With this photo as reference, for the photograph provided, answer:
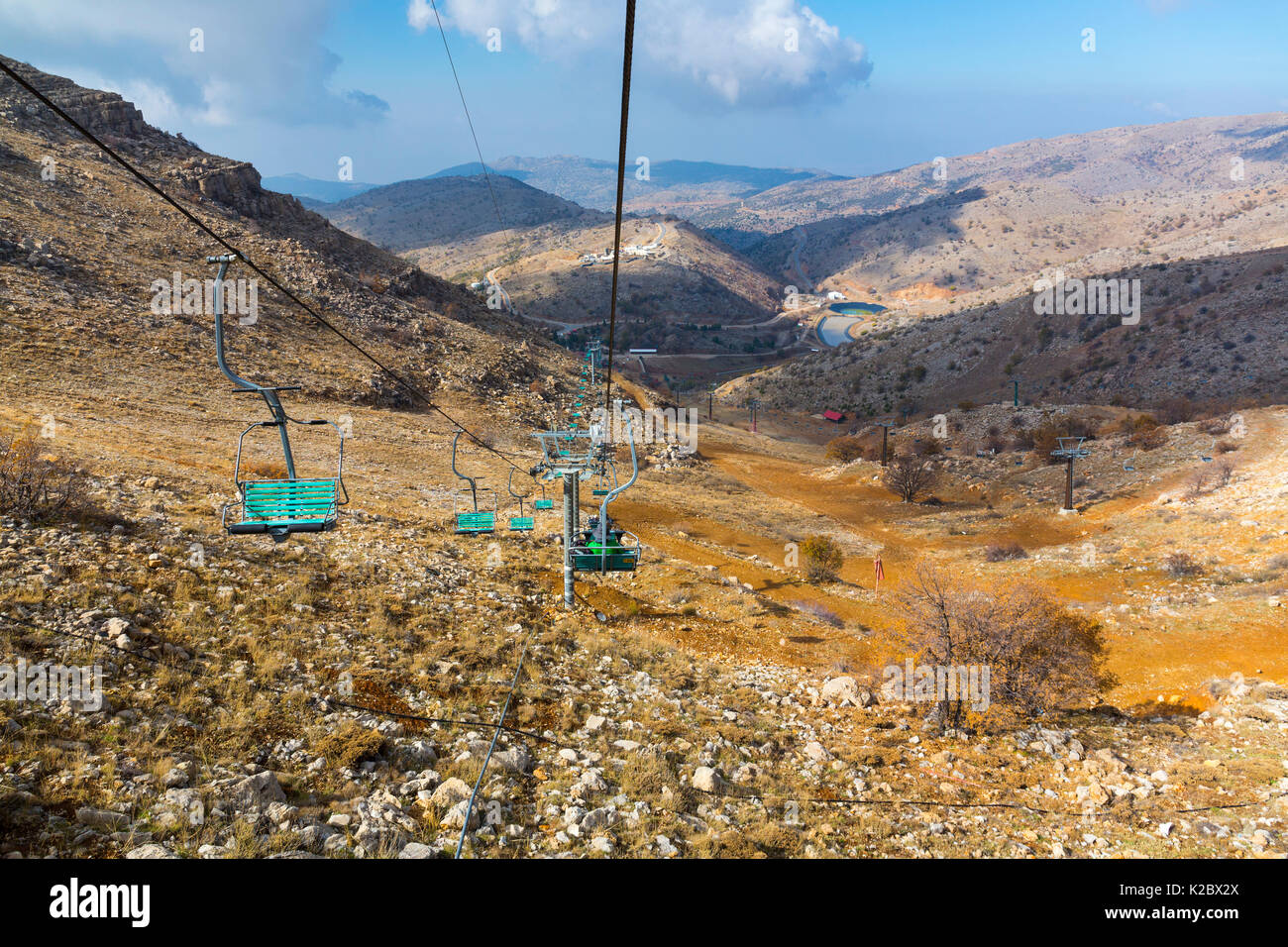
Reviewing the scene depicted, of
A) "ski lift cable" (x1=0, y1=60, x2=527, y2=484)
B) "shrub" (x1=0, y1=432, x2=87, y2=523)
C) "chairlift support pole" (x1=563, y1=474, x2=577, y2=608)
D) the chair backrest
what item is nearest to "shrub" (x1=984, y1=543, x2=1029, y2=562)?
"chairlift support pole" (x1=563, y1=474, x2=577, y2=608)

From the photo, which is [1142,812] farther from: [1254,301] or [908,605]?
[1254,301]

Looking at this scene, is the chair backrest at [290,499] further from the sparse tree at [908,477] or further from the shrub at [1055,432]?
the shrub at [1055,432]

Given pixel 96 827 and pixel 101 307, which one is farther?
pixel 101 307

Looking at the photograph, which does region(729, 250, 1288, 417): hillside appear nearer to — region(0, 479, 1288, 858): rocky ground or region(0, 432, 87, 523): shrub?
region(0, 479, 1288, 858): rocky ground

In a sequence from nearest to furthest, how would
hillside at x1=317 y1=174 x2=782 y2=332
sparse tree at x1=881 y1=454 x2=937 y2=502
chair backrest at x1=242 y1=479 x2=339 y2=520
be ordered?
chair backrest at x1=242 y1=479 x2=339 y2=520
sparse tree at x1=881 y1=454 x2=937 y2=502
hillside at x1=317 y1=174 x2=782 y2=332
